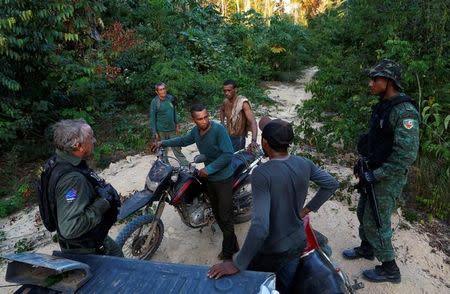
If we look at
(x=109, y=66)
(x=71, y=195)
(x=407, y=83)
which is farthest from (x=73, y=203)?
(x=109, y=66)

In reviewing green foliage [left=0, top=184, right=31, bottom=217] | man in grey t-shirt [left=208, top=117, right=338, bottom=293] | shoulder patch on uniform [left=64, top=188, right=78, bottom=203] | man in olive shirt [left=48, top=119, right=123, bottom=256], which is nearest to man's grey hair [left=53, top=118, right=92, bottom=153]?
man in olive shirt [left=48, top=119, right=123, bottom=256]

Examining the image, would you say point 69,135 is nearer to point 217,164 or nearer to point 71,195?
point 71,195

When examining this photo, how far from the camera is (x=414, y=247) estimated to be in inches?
168

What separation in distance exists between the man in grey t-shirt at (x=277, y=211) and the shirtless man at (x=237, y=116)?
2.55m

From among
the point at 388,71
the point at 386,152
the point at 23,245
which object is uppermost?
the point at 388,71

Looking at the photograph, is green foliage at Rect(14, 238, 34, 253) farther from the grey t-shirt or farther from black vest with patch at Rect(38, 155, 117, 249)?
the grey t-shirt

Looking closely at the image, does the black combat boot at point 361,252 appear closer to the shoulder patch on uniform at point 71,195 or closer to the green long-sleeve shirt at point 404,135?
the green long-sleeve shirt at point 404,135

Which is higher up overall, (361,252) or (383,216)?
(383,216)

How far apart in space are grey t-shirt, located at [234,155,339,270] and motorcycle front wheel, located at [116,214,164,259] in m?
1.81

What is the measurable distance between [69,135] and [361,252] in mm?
3328

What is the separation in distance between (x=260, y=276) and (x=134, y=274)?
82cm

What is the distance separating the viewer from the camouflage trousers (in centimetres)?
345

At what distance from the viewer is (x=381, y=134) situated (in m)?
3.40

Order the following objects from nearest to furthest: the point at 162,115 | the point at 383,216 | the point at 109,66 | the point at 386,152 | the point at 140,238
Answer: the point at 386,152 → the point at 383,216 → the point at 140,238 → the point at 162,115 → the point at 109,66
